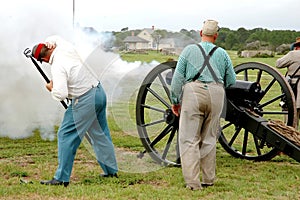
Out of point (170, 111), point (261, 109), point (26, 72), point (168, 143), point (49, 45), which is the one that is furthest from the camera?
point (26, 72)

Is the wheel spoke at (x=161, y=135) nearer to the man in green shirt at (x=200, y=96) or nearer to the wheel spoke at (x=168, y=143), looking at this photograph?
the wheel spoke at (x=168, y=143)

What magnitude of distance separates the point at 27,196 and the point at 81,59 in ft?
4.51

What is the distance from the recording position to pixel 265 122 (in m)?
5.90

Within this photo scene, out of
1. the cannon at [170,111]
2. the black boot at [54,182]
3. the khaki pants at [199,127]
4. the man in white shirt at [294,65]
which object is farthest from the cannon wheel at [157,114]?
the man in white shirt at [294,65]

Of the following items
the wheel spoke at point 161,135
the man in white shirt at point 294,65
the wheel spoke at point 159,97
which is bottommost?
the wheel spoke at point 161,135

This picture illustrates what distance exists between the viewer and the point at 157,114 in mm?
6348

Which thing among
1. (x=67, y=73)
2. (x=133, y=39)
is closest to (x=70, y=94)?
(x=67, y=73)

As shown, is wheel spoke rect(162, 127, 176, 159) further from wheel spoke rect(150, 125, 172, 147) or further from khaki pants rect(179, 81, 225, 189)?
khaki pants rect(179, 81, 225, 189)

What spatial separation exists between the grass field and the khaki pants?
7.2 inches

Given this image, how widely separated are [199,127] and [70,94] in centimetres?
128

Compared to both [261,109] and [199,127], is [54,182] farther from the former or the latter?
[261,109]

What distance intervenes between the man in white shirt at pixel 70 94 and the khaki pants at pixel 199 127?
2.84 feet

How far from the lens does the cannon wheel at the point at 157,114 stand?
20.5ft

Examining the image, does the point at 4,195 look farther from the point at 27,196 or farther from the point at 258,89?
the point at 258,89
